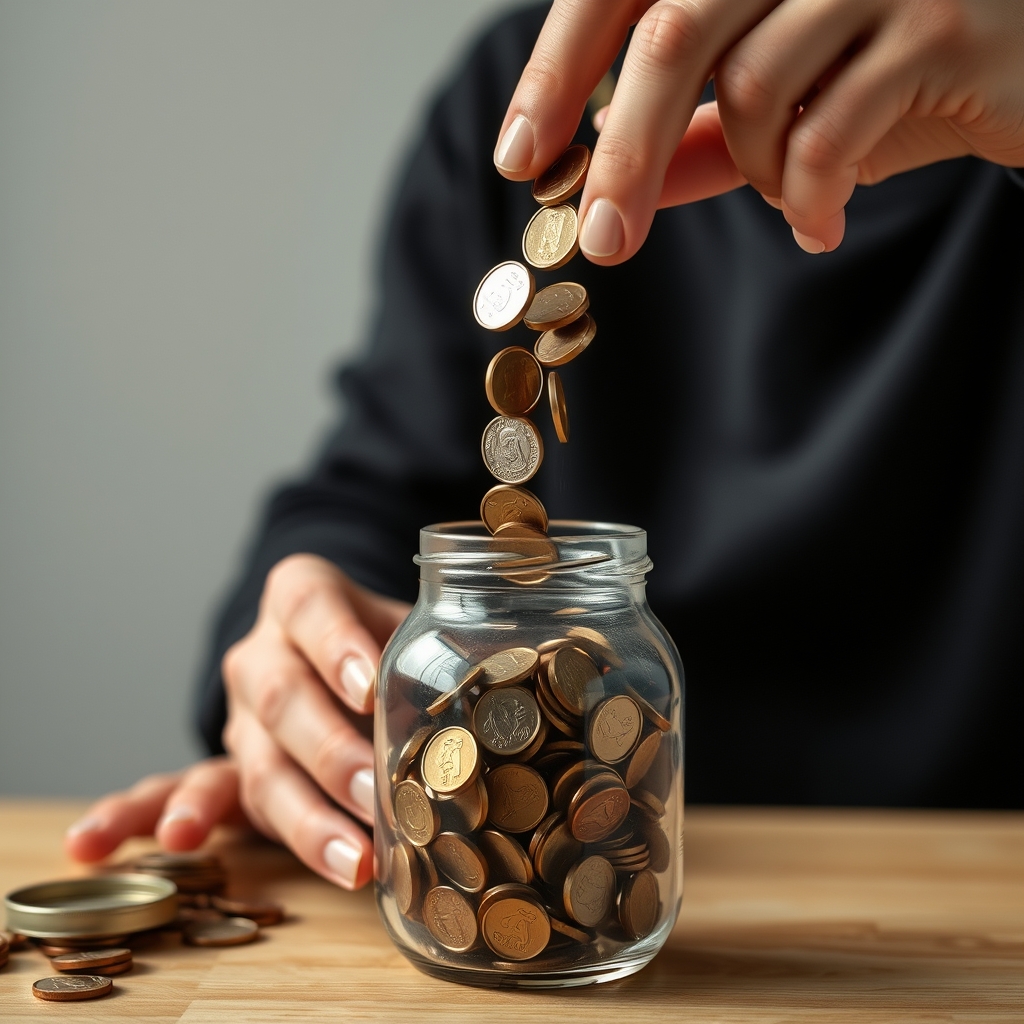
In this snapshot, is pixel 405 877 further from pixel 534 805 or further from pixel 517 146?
pixel 517 146

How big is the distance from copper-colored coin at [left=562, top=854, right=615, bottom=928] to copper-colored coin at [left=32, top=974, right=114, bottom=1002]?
331 millimetres

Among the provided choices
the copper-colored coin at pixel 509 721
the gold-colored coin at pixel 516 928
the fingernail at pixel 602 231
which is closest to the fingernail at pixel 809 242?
the fingernail at pixel 602 231

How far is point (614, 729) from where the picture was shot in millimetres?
771

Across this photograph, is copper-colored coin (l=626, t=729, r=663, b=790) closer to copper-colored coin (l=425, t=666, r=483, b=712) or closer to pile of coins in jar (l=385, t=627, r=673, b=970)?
pile of coins in jar (l=385, t=627, r=673, b=970)

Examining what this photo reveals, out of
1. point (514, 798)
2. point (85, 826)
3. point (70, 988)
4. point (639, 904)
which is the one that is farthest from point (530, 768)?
point (85, 826)

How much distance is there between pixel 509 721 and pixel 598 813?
0.27ft

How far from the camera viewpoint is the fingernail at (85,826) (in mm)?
1194

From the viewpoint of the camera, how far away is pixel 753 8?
0.81m

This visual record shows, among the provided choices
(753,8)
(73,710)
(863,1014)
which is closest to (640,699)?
(863,1014)

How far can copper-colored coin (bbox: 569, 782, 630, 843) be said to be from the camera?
75 cm

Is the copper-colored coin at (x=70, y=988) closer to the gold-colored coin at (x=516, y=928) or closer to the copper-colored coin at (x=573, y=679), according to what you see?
the gold-colored coin at (x=516, y=928)

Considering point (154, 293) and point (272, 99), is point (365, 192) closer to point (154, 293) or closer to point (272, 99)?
point (272, 99)

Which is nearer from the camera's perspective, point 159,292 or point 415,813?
point 415,813

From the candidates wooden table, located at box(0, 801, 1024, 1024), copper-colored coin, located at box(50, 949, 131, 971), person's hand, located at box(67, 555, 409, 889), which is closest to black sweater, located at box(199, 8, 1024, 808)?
person's hand, located at box(67, 555, 409, 889)
